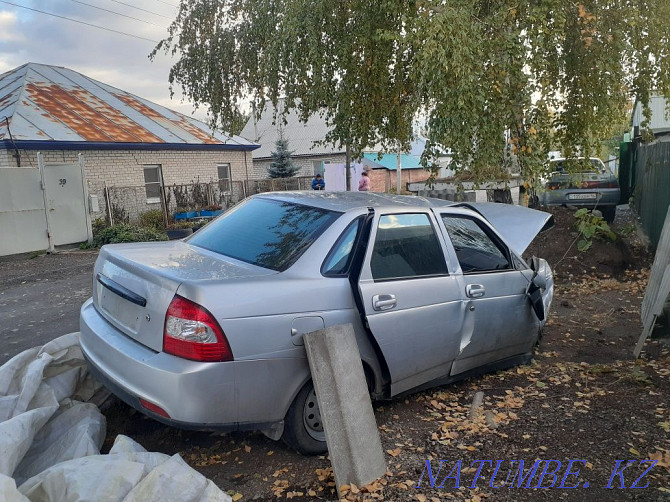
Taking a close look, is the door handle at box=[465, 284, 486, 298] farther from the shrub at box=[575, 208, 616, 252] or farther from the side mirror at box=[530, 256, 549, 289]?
the shrub at box=[575, 208, 616, 252]

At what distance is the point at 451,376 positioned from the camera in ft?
14.2

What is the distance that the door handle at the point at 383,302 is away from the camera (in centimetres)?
362

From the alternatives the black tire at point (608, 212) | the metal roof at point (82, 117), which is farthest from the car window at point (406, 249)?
the black tire at point (608, 212)

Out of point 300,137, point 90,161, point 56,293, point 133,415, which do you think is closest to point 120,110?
point 90,161

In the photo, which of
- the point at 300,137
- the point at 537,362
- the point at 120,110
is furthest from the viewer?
the point at 300,137

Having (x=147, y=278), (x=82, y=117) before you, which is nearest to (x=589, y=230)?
(x=147, y=278)

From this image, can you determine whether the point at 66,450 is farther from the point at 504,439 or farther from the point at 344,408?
the point at 504,439

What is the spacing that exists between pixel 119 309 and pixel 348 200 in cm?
178

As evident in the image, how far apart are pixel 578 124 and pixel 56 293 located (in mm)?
8269

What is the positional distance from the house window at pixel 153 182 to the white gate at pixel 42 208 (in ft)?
12.0

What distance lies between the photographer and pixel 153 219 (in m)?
16.2

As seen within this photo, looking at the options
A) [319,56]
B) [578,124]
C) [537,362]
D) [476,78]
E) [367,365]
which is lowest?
[537,362]

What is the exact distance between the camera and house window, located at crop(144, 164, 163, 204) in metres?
17.4

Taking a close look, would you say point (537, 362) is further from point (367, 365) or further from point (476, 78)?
point (476, 78)
